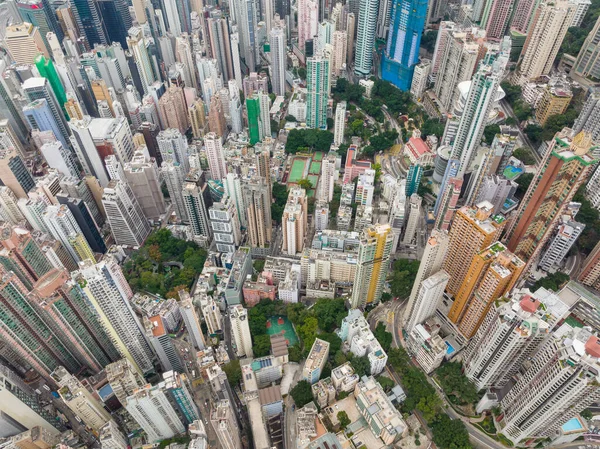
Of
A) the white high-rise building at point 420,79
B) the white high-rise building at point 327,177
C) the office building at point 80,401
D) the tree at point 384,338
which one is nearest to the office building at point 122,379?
the office building at point 80,401

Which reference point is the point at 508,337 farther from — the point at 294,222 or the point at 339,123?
the point at 339,123

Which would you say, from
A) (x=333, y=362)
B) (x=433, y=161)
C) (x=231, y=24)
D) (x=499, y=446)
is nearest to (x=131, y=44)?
(x=231, y=24)

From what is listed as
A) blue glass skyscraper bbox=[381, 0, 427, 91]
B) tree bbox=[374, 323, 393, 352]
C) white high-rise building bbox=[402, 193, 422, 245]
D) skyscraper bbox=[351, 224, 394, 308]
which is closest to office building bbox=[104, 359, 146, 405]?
skyscraper bbox=[351, 224, 394, 308]

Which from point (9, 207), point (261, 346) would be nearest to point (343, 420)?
point (261, 346)

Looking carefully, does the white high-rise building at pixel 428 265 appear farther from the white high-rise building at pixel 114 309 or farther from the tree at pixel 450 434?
the white high-rise building at pixel 114 309

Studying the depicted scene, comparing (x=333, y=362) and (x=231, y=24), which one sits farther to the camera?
(x=231, y=24)

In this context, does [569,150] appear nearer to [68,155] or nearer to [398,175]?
[398,175]
